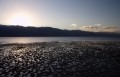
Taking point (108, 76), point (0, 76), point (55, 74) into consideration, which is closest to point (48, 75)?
point (55, 74)

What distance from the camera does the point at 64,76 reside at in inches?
865

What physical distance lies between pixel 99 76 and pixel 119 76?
239cm

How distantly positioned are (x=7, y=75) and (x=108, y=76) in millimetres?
12750

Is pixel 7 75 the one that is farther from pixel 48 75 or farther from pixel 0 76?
pixel 48 75

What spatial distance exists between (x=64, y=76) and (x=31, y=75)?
167 inches

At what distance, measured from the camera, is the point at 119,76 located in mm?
21453

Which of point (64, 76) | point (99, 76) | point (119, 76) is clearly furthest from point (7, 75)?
point (119, 76)

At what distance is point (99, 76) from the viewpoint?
22.0m

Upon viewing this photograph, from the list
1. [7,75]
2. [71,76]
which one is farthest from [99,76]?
[7,75]

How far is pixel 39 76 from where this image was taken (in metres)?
21.9

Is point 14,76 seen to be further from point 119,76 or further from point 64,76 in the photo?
point 119,76

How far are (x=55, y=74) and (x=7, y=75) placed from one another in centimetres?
615

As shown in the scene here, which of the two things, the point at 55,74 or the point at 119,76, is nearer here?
the point at 119,76

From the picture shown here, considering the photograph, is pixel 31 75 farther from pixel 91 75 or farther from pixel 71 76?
pixel 91 75
